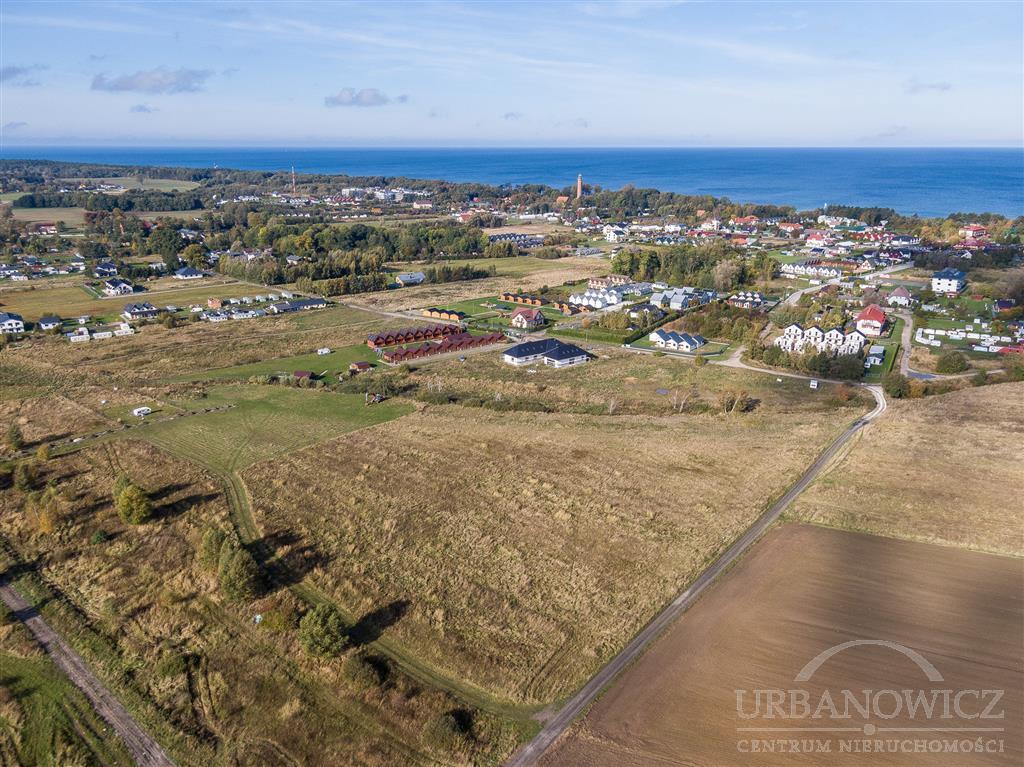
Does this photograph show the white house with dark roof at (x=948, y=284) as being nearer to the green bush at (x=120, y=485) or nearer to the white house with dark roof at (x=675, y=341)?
the white house with dark roof at (x=675, y=341)

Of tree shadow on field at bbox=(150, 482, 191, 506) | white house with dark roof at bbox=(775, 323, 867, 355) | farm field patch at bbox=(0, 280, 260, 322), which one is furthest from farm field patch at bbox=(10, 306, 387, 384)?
white house with dark roof at bbox=(775, 323, 867, 355)

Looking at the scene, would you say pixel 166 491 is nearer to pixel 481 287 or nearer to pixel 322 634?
pixel 322 634

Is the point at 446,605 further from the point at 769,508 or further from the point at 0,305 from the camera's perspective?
the point at 0,305

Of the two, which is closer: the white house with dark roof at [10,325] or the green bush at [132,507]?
the green bush at [132,507]

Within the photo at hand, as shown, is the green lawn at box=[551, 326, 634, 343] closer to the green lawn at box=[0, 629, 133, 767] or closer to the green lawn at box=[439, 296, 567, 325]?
the green lawn at box=[439, 296, 567, 325]

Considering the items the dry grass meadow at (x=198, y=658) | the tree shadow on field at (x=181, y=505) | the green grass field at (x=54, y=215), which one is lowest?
the dry grass meadow at (x=198, y=658)

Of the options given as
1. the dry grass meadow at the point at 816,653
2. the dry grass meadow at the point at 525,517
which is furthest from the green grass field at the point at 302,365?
the dry grass meadow at the point at 816,653

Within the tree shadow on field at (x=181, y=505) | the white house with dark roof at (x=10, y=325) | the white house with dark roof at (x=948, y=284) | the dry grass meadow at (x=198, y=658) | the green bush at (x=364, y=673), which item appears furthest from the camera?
the white house with dark roof at (x=948, y=284)

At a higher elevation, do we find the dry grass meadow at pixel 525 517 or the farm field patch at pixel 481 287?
the farm field patch at pixel 481 287

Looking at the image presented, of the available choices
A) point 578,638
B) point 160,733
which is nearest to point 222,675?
point 160,733
